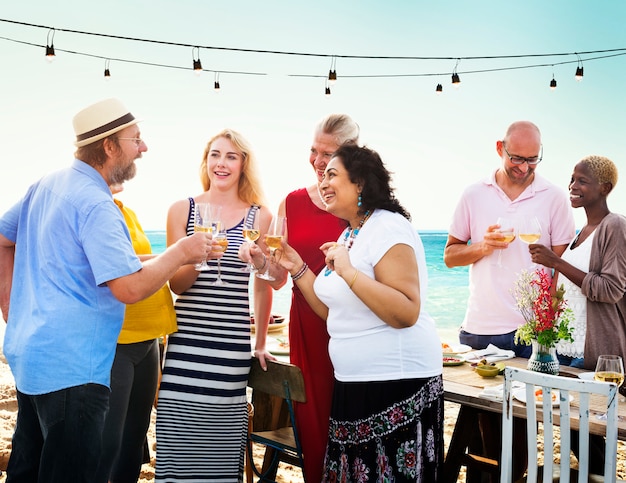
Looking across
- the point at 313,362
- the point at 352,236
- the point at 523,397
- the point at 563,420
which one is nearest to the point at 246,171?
the point at 352,236

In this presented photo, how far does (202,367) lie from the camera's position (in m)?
2.89

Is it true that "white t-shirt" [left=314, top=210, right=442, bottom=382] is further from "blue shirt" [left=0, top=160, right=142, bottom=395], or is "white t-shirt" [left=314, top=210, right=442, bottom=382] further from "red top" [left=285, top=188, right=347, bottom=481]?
"blue shirt" [left=0, top=160, right=142, bottom=395]

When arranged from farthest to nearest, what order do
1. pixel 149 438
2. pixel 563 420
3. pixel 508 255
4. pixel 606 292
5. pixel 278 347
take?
pixel 149 438, pixel 278 347, pixel 508 255, pixel 606 292, pixel 563 420

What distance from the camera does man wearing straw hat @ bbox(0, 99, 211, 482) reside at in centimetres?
208

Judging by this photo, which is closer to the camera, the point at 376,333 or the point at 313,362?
the point at 376,333

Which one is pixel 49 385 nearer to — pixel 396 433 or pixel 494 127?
pixel 396 433

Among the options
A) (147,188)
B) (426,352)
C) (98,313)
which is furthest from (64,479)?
(147,188)

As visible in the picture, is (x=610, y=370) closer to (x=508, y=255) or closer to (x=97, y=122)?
(x=508, y=255)

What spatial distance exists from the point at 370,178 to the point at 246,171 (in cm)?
75

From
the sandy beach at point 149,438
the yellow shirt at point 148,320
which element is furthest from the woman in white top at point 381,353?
the sandy beach at point 149,438

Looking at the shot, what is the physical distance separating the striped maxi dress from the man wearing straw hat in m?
0.66

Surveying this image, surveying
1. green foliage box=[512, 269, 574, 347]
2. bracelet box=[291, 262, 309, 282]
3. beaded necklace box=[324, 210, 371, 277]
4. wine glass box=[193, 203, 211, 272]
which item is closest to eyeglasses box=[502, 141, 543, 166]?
green foliage box=[512, 269, 574, 347]

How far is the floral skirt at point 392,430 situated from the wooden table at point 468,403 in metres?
0.30

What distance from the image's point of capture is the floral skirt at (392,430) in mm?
2420
